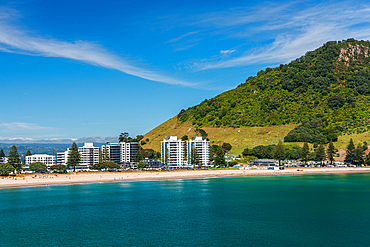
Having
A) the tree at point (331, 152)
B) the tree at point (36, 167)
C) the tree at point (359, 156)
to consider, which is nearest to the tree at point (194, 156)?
the tree at point (36, 167)

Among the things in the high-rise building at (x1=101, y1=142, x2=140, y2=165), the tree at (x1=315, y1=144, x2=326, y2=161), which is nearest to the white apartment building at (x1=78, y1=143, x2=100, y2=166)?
the high-rise building at (x1=101, y1=142, x2=140, y2=165)

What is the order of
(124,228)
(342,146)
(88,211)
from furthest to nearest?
(342,146) → (88,211) → (124,228)

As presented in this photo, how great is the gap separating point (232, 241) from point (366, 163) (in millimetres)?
140868

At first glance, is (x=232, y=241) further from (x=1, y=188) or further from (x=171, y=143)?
(x=171, y=143)

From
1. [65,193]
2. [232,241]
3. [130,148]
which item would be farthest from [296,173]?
[232,241]

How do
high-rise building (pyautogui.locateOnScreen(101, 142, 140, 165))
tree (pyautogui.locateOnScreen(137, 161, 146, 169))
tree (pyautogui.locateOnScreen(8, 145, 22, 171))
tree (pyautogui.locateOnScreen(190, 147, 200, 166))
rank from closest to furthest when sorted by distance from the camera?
tree (pyautogui.locateOnScreen(8, 145, 22, 171)) → tree (pyautogui.locateOnScreen(137, 161, 146, 169)) → tree (pyautogui.locateOnScreen(190, 147, 200, 166)) → high-rise building (pyautogui.locateOnScreen(101, 142, 140, 165))

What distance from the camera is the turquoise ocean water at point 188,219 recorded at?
130 ft

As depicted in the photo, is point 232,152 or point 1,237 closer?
point 1,237

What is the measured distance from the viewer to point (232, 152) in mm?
177375

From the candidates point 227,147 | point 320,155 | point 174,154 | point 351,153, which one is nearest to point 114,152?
point 174,154

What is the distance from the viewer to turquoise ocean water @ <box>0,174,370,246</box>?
39.7 m

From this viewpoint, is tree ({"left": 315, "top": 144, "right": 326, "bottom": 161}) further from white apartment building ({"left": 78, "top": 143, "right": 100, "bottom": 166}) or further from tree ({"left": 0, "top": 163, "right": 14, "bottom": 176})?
tree ({"left": 0, "top": 163, "right": 14, "bottom": 176})

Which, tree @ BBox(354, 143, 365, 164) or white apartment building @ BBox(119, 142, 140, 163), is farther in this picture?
white apartment building @ BBox(119, 142, 140, 163)

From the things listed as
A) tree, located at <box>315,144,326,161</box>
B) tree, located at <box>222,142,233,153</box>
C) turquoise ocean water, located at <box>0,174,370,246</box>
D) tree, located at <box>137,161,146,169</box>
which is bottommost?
turquoise ocean water, located at <box>0,174,370,246</box>
